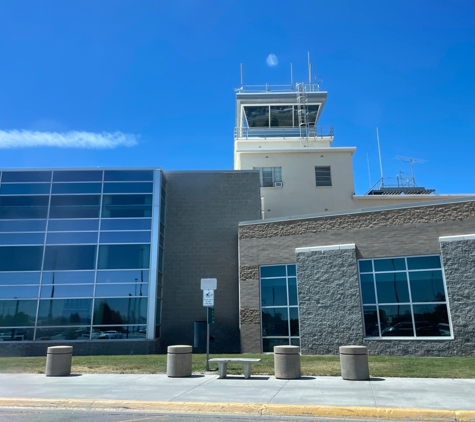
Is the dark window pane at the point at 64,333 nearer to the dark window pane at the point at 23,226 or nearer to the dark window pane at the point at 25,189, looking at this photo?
the dark window pane at the point at 23,226

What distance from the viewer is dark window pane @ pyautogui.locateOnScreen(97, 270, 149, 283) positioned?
71.4 feet

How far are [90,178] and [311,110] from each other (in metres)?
18.9

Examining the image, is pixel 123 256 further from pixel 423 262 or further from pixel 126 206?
pixel 423 262

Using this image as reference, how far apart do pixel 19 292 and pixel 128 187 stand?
7.17 m

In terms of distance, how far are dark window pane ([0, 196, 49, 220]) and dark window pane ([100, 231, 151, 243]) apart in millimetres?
3383

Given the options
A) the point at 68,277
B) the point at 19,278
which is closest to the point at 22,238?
the point at 19,278

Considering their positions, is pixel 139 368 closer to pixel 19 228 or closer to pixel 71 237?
pixel 71 237

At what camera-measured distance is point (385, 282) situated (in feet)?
59.7

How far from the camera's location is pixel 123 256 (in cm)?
2217

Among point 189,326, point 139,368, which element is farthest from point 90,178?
point 139,368

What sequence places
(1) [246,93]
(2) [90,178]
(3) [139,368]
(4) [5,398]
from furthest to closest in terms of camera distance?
(1) [246,93] < (2) [90,178] < (3) [139,368] < (4) [5,398]

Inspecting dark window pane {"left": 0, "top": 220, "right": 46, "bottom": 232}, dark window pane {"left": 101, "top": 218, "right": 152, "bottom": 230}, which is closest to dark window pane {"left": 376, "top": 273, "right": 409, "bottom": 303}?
dark window pane {"left": 101, "top": 218, "right": 152, "bottom": 230}

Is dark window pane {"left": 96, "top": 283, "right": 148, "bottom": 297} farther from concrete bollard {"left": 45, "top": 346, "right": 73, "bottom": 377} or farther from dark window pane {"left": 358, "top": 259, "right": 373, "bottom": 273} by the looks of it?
dark window pane {"left": 358, "top": 259, "right": 373, "bottom": 273}

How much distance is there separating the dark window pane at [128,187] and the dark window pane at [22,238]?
3922mm
